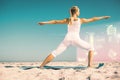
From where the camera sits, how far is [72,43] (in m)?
6.32

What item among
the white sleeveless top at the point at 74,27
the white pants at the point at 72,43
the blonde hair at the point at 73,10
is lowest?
the white pants at the point at 72,43

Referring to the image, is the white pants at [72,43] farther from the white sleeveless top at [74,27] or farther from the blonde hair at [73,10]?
the blonde hair at [73,10]

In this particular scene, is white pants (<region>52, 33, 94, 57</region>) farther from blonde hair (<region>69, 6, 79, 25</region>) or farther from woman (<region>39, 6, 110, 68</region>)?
blonde hair (<region>69, 6, 79, 25</region>)

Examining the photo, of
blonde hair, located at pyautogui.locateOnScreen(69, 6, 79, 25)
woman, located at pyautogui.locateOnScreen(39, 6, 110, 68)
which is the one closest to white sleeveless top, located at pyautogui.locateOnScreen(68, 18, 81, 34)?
woman, located at pyautogui.locateOnScreen(39, 6, 110, 68)

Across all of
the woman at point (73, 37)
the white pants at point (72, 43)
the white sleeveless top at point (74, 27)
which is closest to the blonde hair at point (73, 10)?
the woman at point (73, 37)

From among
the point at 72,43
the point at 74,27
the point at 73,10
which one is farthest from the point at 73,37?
the point at 73,10

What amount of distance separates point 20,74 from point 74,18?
7.45 ft

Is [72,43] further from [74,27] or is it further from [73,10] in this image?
[73,10]

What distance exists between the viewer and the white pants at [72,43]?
20.5 ft

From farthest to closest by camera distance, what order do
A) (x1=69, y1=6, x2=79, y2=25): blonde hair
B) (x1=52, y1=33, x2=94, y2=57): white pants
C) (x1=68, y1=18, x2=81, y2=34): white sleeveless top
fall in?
(x1=69, y1=6, x2=79, y2=25): blonde hair < (x1=68, y1=18, x2=81, y2=34): white sleeveless top < (x1=52, y1=33, x2=94, y2=57): white pants

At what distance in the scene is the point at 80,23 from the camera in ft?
21.6

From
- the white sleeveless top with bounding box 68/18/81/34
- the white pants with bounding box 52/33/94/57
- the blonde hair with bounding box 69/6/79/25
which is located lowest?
the white pants with bounding box 52/33/94/57

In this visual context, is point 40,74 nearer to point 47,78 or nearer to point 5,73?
point 47,78

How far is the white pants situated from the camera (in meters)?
6.25
